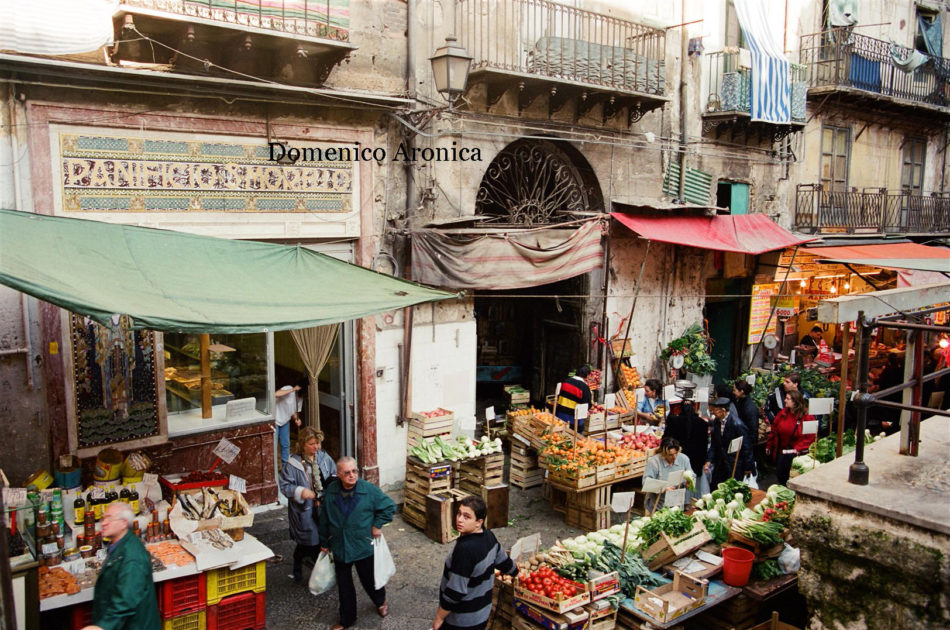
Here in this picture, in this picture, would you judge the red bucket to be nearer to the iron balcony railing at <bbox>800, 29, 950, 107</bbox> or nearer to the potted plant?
the potted plant

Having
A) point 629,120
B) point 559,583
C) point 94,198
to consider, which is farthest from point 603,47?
point 559,583

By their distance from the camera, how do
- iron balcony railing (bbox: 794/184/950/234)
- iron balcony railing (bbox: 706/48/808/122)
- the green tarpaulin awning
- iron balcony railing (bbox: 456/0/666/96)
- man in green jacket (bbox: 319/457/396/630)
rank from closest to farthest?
the green tarpaulin awning, man in green jacket (bbox: 319/457/396/630), iron balcony railing (bbox: 456/0/666/96), iron balcony railing (bbox: 706/48/808/122), iron balcony railing (bbox: 794/184/950/234)

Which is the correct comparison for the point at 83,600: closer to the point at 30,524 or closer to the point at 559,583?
the point at 30,524

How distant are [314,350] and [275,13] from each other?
13.7 ft

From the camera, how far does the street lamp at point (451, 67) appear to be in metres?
8.98

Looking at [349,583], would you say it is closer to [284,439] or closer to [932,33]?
[284,439]

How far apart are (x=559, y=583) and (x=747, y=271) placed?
10963 mm

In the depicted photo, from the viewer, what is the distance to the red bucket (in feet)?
20.6

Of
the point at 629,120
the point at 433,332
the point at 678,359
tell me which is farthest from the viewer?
the point at 678,359

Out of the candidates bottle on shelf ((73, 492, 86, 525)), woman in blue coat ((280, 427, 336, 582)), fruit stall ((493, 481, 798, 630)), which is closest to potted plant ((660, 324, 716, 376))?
fruit stall ((493, 481, 798, 630))

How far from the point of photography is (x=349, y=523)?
648 cm

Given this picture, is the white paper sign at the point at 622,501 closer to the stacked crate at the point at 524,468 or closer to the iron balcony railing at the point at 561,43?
the stacked crate at the point at 524,468

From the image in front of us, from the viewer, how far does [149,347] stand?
8328 mm

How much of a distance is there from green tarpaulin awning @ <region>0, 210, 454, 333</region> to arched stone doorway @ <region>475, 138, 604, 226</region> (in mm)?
4191
